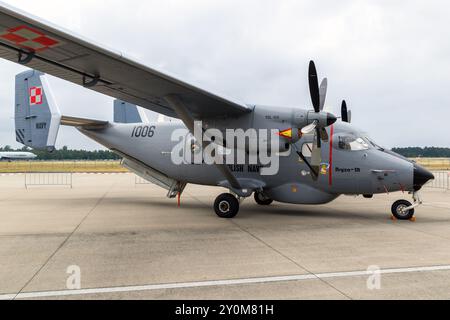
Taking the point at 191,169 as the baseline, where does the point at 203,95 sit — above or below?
above

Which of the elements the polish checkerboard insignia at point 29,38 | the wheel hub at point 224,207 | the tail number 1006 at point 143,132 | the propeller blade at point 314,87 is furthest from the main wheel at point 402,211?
the polish checkerboard insignia at point 29,38

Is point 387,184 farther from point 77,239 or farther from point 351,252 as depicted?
point 77,239

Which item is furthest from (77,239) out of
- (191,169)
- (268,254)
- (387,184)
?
(387,184)

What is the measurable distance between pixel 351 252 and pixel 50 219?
28.2ft

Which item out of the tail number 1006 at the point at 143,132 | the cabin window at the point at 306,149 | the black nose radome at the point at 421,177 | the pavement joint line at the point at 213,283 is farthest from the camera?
the tail number 1006 at the point at 143,132

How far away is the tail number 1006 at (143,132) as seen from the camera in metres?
13.0

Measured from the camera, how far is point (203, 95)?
8375 mm

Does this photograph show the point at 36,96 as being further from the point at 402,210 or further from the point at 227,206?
the point at 402,210

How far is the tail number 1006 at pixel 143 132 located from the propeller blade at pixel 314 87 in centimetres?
658

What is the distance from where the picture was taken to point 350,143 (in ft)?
→ 33.4

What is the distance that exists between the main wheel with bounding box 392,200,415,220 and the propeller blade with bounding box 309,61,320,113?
3872 mm

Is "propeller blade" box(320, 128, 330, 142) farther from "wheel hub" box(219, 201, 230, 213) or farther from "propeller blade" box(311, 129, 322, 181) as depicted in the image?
"wheel hub" box(219, 201, 230, 213)

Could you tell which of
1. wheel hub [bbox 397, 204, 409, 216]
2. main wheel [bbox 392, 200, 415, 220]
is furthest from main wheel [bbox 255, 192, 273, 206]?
wheel hub [bbox 397, 204, 409, 216]

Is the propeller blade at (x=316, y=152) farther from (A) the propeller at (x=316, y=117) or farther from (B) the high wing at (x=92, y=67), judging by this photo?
(B) the high wing at (x=92, y=67)
